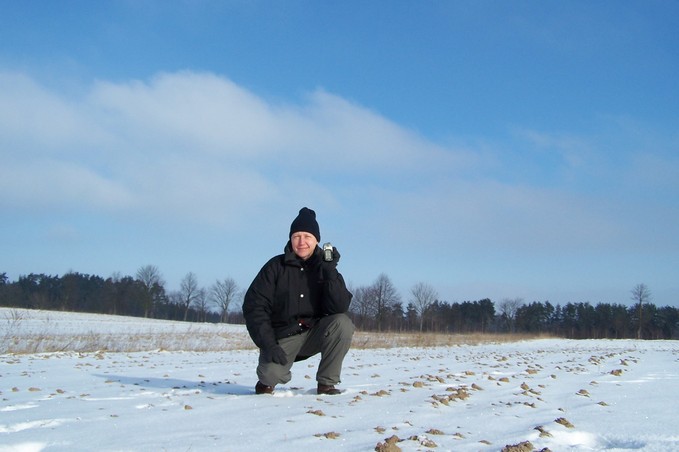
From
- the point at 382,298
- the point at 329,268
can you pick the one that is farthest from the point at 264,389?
the point at 382,298

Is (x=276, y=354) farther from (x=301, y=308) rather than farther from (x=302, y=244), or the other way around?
(x=302, y=244)

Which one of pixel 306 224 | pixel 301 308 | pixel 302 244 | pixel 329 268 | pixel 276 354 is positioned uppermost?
pixel 306 224

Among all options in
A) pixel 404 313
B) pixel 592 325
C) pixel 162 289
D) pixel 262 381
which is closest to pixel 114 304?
pixel 162 289

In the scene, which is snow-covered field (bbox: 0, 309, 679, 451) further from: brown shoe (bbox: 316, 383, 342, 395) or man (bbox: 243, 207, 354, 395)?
man (bbox: 243, 207, 354, 395)

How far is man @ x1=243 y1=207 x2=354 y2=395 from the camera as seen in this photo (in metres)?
4.37

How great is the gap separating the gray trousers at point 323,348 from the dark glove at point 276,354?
9 centimetres

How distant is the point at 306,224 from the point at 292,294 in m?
0.66

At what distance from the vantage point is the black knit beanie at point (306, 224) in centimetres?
456

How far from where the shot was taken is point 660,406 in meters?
3.80

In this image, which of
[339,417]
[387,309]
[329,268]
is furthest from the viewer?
[387,309]

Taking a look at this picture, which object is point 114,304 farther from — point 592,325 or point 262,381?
point 262,381

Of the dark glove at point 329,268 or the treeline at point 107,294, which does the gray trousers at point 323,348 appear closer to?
the dark glove at point 329,268

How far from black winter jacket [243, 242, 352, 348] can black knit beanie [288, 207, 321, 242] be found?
0.53ft

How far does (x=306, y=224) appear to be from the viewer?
15.0 ft
